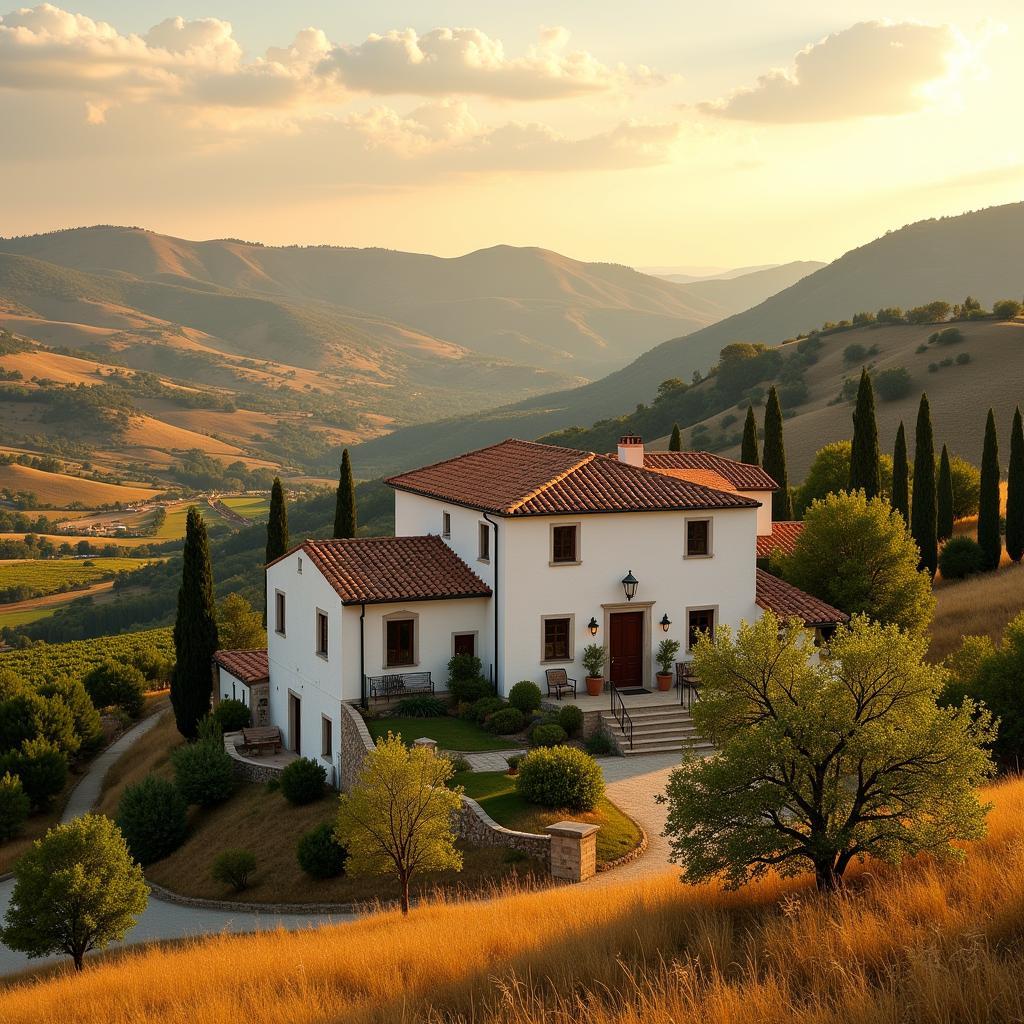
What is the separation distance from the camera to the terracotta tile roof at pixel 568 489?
3102 centimetres

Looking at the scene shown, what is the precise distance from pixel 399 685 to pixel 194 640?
1171 centimetres

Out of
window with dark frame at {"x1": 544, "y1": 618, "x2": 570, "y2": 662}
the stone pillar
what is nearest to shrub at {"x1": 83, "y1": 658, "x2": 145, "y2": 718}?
window with dark frame at {"x1": 544, "y1": 618, "x2": 570, "y2": 662}

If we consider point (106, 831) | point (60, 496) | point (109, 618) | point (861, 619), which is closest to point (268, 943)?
point (106, 831)

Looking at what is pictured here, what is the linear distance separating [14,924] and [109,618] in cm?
8296

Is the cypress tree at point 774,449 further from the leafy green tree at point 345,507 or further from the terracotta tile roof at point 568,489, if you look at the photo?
the terracotta tile roof at point 568,489

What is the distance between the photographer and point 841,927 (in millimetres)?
9484

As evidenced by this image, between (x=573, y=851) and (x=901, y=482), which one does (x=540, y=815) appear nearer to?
(x=573, y=851)

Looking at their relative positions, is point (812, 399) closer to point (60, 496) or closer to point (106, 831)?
point (106, 831)

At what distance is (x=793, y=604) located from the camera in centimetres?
3366

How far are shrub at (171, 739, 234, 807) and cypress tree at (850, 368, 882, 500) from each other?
29.4m

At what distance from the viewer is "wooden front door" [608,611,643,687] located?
3191cm

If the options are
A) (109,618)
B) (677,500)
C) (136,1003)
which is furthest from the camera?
(109,618)

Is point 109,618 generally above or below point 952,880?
below

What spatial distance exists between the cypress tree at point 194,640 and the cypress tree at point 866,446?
26813mm
